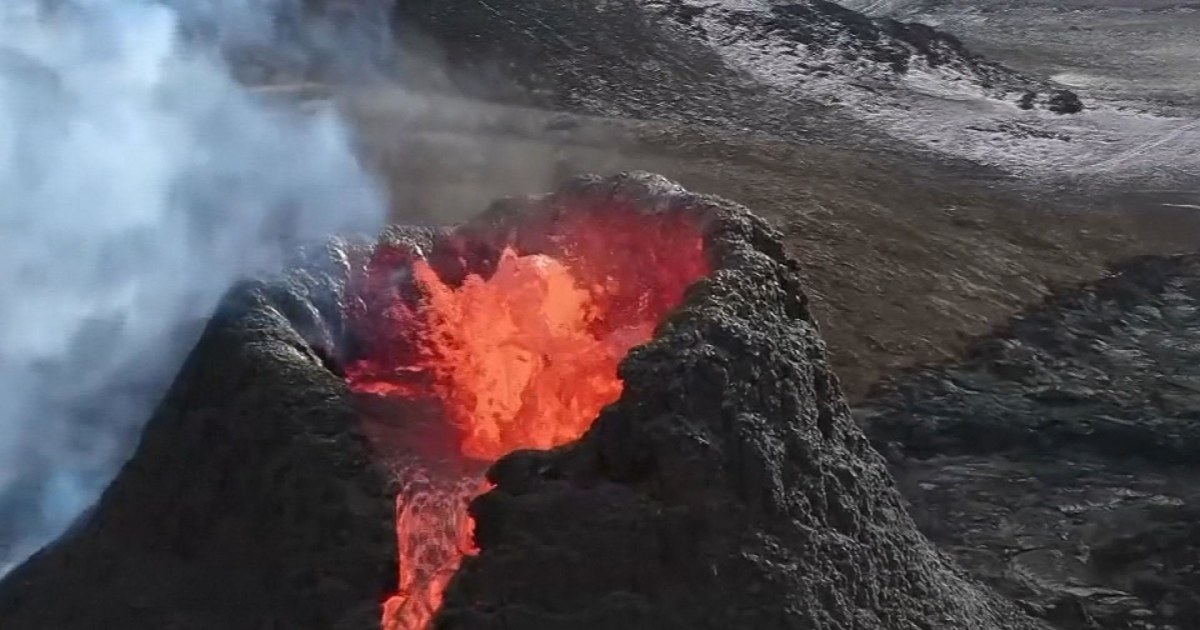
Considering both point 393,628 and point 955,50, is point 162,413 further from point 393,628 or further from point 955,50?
point 955,50

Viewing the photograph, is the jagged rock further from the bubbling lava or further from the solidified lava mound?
the bubbling lava

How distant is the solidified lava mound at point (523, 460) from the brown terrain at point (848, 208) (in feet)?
6.58

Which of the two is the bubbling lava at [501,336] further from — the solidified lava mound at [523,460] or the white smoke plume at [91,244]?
the white smoke plume at [91,244]

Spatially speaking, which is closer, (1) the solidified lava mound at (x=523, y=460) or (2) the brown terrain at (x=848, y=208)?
(1) the solidified lava mound at (x=523, y=460)

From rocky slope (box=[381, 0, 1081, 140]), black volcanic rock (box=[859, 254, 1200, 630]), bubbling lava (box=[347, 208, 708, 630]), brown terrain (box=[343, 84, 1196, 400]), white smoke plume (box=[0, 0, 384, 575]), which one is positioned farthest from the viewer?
rocky slope (box=[381, 0, 1081, 140])

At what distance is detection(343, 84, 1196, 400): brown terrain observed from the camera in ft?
16.6

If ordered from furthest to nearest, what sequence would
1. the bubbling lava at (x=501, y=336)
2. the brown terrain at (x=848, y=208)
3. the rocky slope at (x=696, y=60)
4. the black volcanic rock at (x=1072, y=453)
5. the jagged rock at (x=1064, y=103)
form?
the jagged rock at (x=1064, y=103), the rocky slope at (x=696, y=60), the brown terrain at (x=848, y=208), the black volcanic rock at (x=1072, y=453), the bubbling lava at (x=501, y=336)

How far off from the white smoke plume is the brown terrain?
242 cm

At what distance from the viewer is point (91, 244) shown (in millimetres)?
2645

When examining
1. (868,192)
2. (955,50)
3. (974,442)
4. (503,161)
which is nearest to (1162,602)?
(974,442)

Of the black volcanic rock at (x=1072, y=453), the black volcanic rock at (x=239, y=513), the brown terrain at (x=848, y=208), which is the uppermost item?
the black volcanic rock at (x=239, y=513)

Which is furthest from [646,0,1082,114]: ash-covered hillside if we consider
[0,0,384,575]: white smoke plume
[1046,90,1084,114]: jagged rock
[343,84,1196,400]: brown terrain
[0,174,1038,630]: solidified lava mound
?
[0,174,1038,630]: solidified lava mound

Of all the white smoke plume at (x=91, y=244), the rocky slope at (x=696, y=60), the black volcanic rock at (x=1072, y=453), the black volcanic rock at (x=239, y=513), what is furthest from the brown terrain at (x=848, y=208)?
the black volcanic rock at (x=239, y=513)

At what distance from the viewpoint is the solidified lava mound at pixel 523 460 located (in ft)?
6.77
